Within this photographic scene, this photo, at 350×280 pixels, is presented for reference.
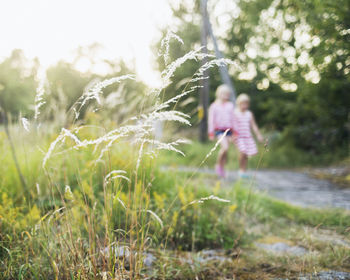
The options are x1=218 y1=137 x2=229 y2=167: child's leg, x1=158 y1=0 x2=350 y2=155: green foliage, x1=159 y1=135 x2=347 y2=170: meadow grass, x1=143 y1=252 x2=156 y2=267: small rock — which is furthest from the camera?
x1=159 y1=135 x2=347 y2=170: meadow grass

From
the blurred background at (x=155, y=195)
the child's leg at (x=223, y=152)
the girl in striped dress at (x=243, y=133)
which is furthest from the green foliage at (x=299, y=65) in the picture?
the child's leg at (x=223, y=152)

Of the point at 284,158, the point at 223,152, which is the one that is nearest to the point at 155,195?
the point at 223,152

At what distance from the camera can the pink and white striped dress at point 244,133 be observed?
220 inches

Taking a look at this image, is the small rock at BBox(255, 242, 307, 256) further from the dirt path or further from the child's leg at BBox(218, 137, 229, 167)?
the child's leg at BBox(218, 137, 229, 167)

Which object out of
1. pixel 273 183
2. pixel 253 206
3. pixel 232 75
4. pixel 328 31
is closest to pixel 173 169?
pixel 253 206

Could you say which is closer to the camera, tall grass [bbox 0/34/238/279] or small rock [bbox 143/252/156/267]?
tall grass [bbox 0/34/238/279]

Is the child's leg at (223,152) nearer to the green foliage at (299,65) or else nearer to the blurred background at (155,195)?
the blurred background at (155,195)

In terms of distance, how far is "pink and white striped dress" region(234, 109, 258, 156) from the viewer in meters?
5.59

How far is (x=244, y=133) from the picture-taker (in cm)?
568

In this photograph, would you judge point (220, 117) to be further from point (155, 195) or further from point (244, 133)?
point (155, 195)

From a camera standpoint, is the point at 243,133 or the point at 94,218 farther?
the point at 243,133

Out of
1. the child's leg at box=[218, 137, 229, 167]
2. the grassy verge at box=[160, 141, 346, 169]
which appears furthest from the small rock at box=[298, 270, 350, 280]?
the grassy verge at box=[160, 141, 346, 169]

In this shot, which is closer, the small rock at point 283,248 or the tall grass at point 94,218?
the tall grass at point 94,218

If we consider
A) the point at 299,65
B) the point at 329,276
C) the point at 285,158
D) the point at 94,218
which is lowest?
the point at 285,158
